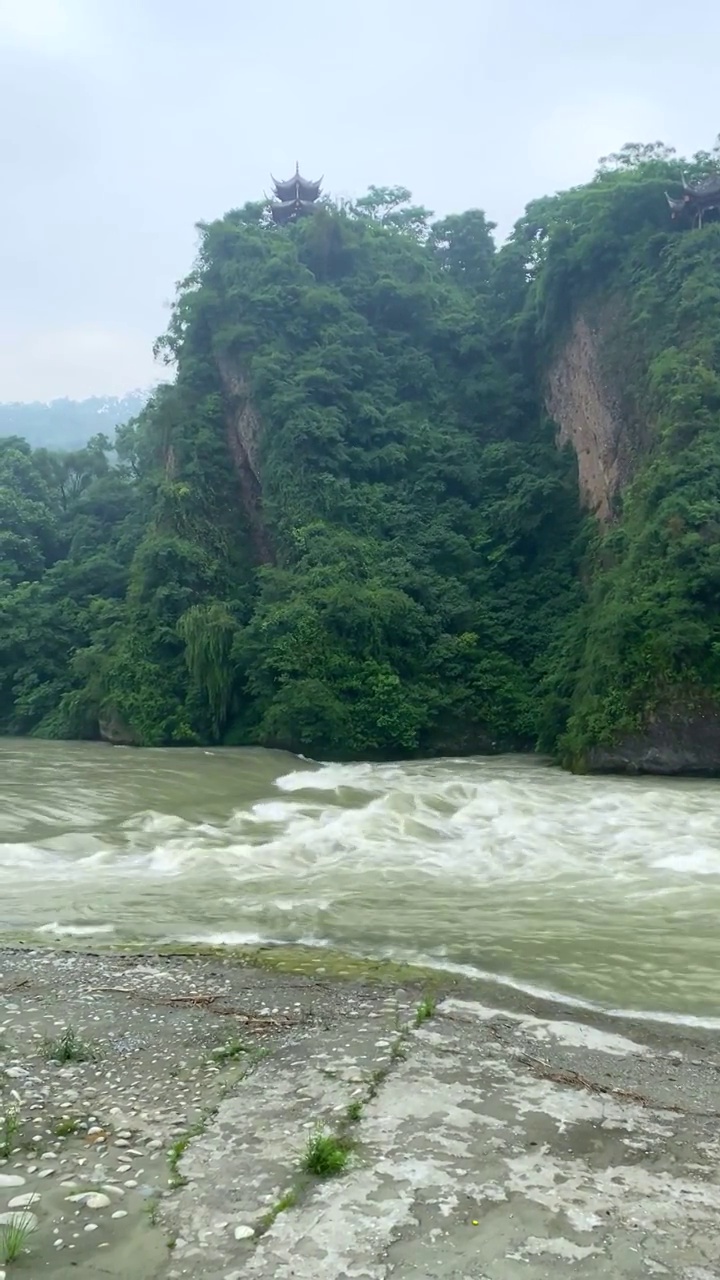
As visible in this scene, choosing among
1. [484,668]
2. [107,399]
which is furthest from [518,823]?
[107,399]

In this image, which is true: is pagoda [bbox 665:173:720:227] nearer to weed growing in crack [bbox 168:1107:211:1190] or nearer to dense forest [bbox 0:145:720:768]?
dense forest [bbox 0:145:720:768]

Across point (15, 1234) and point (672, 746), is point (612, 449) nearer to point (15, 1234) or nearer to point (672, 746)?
point (672, 746)

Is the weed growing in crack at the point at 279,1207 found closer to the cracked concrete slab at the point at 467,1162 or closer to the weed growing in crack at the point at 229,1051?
the cracked concrete slab at the point at 467,1162

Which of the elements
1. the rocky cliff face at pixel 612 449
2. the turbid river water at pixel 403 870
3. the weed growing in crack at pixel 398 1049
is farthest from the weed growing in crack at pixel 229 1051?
the rocky cliff face at pixel 612 449

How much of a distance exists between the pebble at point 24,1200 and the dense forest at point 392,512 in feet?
53.6

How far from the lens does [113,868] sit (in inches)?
420

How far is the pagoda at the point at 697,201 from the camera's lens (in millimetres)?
25500

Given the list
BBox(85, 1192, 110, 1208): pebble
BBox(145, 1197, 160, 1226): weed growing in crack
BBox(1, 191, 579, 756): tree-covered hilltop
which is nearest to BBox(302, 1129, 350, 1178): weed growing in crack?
BBox(145, 1197, 160, 1226): weed growing in crack

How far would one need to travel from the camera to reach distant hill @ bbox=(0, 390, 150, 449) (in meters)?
116

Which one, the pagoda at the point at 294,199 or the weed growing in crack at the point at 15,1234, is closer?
the weed growing in crack at the point at 15,1234

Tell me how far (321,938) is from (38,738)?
20734mm

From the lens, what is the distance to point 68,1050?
17.6ft

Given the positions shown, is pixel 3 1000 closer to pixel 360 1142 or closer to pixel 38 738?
pixel 360 1142

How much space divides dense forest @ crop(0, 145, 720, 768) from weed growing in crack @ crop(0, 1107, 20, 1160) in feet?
52.0
